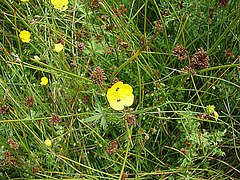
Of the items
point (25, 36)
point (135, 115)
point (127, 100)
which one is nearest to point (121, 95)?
point (127, 100)

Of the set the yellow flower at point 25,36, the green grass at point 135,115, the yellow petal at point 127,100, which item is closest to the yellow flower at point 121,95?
the yellow petal at point 127,100

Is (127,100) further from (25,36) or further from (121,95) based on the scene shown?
(25,36)

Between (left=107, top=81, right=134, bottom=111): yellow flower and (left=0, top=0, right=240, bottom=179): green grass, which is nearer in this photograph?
(left=107, top=81, right=134, bottom=111): yellow flower

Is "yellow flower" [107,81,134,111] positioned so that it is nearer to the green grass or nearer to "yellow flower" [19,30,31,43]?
the green grass

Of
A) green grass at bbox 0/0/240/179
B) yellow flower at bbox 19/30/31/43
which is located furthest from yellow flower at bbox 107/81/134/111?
yellow flower at bbox 19/30/31/43

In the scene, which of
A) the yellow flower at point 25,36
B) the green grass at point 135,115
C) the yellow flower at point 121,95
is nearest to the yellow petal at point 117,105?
the yellow flower at point 121,95

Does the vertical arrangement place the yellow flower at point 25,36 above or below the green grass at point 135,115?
above

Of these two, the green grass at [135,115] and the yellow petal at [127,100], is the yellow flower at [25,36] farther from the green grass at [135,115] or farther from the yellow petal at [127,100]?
the yellow petal at [127,100]

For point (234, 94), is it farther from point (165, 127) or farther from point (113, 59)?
point (113, 59)

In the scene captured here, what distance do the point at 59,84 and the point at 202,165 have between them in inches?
61.8

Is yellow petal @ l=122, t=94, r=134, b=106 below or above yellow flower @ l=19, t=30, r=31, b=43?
below

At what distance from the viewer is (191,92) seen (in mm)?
1828

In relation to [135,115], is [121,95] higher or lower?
higher

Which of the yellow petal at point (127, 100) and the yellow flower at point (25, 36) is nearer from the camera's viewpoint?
the yellow petal at point (127, 100)
